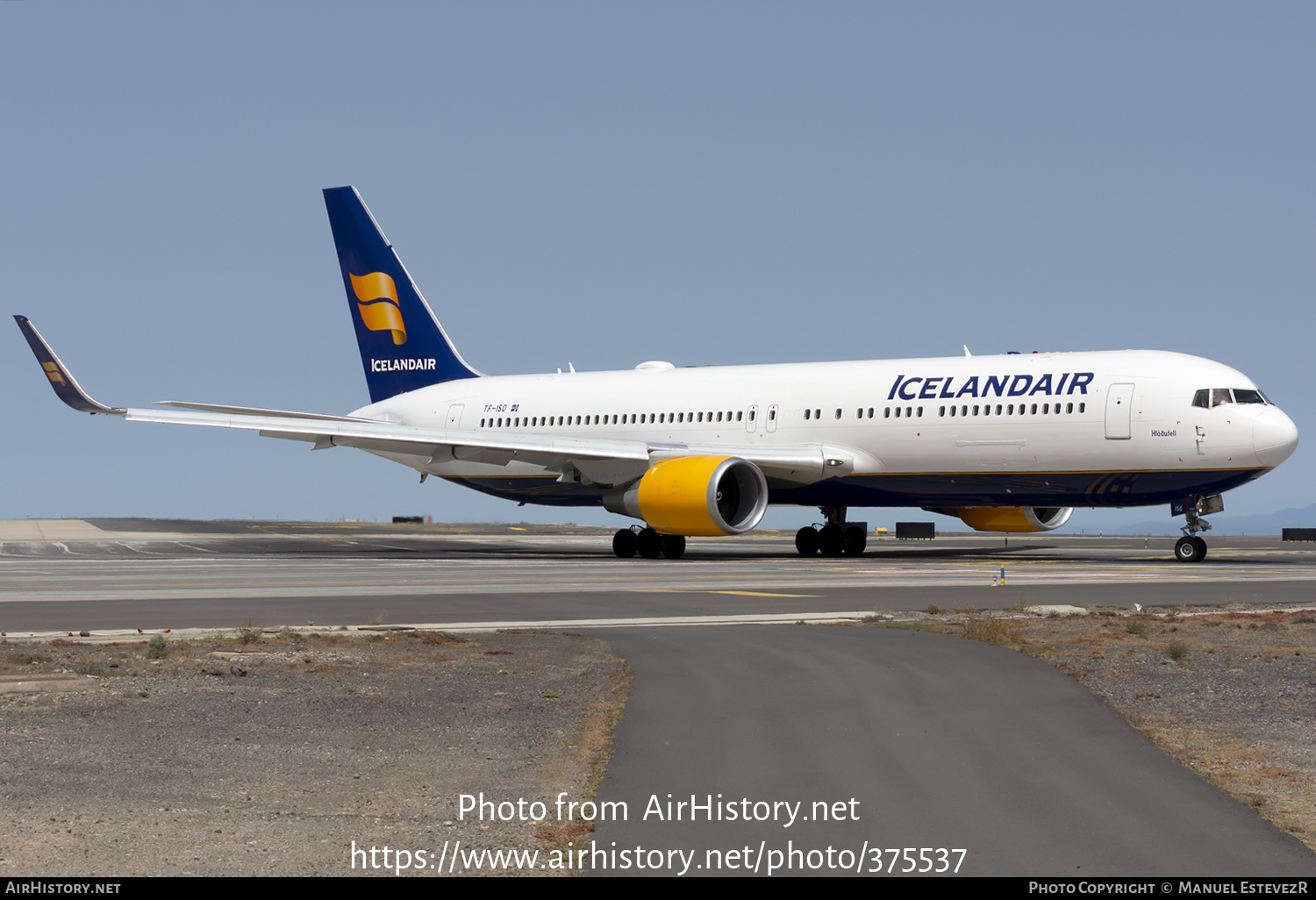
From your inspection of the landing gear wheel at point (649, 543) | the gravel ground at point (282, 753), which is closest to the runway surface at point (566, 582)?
the landing gear wheel at point (649, 543)

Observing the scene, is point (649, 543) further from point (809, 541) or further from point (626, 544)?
point (809, 541)

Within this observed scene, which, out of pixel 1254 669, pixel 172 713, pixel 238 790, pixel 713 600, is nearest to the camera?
pixel 238 790

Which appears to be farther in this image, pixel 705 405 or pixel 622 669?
pixel 705 405

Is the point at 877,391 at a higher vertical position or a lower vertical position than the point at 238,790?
higher

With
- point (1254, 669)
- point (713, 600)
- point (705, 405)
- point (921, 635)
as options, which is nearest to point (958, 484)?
point (705, 405)

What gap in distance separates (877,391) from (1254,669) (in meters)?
20.1

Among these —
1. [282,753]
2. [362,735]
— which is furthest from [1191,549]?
[282,753]

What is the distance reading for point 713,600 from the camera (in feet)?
61.2

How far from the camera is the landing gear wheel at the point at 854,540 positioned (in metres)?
33.2

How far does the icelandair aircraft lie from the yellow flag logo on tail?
278 centimetres

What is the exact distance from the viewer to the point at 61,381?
1245 inches

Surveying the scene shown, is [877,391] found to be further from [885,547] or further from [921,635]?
[921,635]

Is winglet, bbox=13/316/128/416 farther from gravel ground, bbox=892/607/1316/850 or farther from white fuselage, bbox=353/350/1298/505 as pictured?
gravel ground, bbox=892/607/1316/850

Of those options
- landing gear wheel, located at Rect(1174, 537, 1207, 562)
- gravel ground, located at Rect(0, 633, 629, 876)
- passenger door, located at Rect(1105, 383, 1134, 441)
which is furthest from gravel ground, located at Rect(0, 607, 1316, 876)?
landing gear wheel, located at Rect(1174, 537, 1207, 562)
